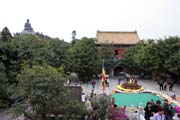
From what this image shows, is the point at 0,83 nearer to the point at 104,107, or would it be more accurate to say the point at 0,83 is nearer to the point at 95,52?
the point at 104,107

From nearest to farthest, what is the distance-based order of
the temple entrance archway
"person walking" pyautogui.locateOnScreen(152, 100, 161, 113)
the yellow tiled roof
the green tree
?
"person walking" pyautogui.locateOnScreen(152, 100, 161, 113) < the green tree < the temple entrance archway < the yellow tiled roof

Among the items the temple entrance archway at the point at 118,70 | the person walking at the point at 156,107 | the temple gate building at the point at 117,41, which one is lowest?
the person walking at the point at 156,107

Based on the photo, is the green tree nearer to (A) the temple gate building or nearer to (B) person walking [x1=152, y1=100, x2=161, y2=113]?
(B) person walking [x1=152, y1=100, x2=161, y2=113]

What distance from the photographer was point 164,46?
3484 cm

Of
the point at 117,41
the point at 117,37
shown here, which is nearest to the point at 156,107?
Answer: the point at 117,41

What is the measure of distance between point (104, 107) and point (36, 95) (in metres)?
2.48

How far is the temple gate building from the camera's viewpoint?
45.0 meters

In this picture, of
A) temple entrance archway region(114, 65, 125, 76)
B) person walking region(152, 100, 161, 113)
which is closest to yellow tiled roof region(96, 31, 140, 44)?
temple entrance archway region(114, 65, 125, 76)

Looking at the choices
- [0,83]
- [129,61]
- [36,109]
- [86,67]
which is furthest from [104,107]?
[129,61]

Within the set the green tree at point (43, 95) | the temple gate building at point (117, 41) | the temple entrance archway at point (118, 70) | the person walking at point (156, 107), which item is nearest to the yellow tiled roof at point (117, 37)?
the temple gate building at point (117, 41)

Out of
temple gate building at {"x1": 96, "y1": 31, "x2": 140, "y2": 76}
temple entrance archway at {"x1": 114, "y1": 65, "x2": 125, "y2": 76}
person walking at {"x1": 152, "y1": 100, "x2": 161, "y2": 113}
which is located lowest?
person walking at {"x1": 152, "y1": 100, "x2": 161, "y2": 113}

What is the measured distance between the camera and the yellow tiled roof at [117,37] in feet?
159

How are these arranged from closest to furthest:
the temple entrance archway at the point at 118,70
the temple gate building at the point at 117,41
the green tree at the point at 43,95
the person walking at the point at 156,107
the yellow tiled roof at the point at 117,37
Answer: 1. the person walking at the point at 156,107
2. the green tree at the point at 43,95
3. the temple entrance archway at the point at 118,70
4. the temple gate building at the point at 117,41
5. the yellow tiled roof at the point at 117,37

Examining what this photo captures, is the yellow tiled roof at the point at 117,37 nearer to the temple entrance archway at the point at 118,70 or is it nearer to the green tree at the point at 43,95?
the temple entrance archway at the point at 118,70
